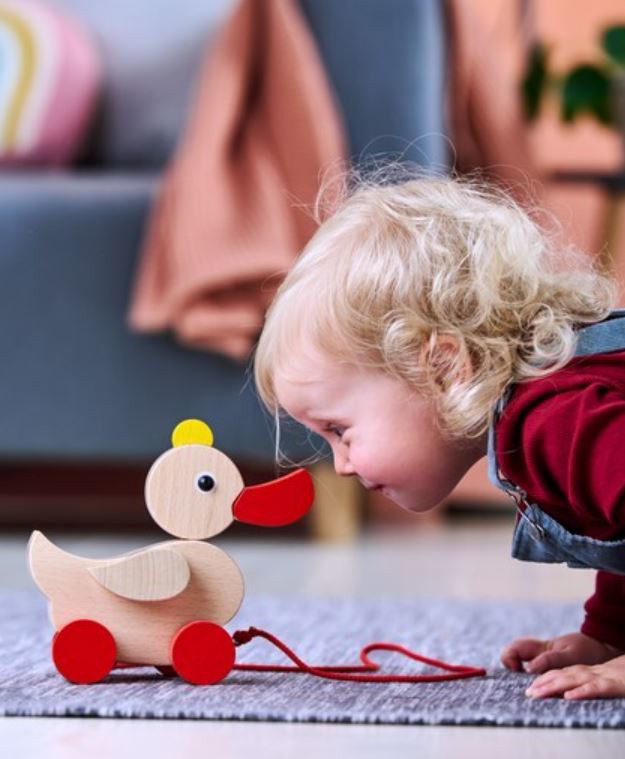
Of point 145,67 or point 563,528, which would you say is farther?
point 145,67

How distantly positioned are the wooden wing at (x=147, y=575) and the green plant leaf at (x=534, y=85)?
1.84 m

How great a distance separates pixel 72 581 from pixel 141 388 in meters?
0.99

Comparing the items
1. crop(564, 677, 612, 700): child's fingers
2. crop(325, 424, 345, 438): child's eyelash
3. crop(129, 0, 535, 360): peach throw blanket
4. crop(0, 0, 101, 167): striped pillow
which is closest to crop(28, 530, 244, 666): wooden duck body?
crop(325, 424, 345, 438): child's eyelash

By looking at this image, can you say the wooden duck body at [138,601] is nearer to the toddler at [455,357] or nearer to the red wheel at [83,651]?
the red wheel at [83,651]

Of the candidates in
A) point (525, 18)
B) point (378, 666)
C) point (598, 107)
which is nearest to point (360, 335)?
point (378, 666)

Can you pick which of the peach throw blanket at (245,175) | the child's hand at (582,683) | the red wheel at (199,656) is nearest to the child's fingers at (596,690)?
the child's hand at (582,683)

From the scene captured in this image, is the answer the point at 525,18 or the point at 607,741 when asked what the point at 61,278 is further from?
the point at 525,18

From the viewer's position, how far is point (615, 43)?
2510 mm

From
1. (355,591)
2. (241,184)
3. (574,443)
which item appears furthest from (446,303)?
(241,184)

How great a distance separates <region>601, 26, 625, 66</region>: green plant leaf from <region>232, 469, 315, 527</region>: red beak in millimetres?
1764

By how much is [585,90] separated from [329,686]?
1.84 m

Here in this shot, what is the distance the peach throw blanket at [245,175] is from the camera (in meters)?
1.82

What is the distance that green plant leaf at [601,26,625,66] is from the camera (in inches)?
98.7

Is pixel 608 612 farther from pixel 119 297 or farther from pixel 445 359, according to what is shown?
pixel 119 297
